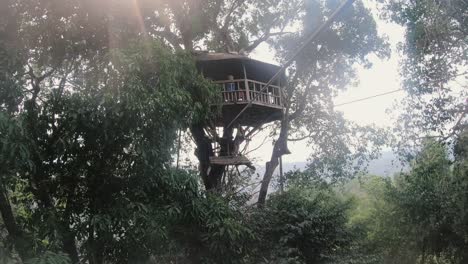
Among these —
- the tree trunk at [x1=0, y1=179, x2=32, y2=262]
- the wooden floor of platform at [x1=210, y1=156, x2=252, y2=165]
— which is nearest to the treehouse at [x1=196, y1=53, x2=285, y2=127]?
Result: the wooden floor of platform at [x1=210, y1=156, x2=252, y2=165]

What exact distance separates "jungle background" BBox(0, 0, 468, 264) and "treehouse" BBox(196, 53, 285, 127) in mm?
1277

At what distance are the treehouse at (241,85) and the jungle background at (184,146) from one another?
4.19 ft

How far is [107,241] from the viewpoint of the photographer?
632 cm

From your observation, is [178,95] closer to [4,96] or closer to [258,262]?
[4,96]

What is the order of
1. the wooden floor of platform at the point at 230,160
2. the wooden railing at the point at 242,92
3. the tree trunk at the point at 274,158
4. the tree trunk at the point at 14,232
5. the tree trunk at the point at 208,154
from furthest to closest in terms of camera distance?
1. the tree trunk at the point at 274,158
2. the tree trunk at the point at 208,154
3. the wooden floor of platform at the point at 230,160
4. the wooden railing at the point at 242,92
5. the tree trunk at the point at 14,232

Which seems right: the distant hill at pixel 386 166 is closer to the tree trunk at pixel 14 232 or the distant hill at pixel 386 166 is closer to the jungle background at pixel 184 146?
A: the jungle background at pixel 184 146

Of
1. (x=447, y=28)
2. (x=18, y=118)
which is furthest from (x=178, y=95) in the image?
(x=447, y=28)

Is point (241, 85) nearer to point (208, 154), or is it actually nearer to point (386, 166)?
point (208, 154)

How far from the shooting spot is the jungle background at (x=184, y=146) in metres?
6.21

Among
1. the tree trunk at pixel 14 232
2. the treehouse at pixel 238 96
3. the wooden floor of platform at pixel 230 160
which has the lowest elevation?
the tree trunk at pixel 14 232

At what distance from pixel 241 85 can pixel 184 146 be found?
527 centimetres

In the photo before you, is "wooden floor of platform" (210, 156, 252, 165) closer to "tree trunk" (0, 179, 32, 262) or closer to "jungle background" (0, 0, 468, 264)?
"jungle background" (0, 0, 468, 264)

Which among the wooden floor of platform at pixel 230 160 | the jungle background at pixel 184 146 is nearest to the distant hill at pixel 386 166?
the jungle background at pixel 184 146

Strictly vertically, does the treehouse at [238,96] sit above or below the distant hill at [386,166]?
above
